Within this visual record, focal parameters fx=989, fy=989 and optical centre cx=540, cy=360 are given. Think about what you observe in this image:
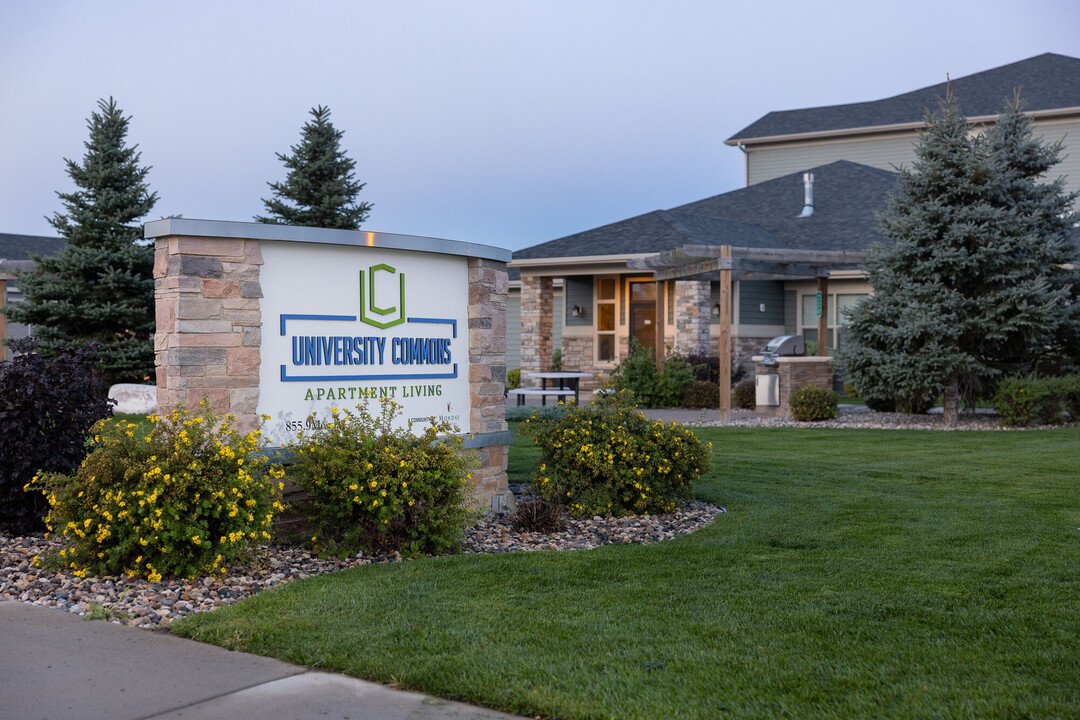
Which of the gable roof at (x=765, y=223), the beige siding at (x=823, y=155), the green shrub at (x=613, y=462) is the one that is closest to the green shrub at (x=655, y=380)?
the gable roof at (x=765, y=223)

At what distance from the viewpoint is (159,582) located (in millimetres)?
5410

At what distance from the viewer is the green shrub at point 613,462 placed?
24.8ft

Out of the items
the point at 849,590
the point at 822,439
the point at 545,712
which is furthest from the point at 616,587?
the point at 822,439

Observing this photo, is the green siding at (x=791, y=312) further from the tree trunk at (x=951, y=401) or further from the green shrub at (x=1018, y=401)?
the green shrub at (x=1018, y=401)

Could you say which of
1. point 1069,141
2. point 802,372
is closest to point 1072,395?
point 802,372

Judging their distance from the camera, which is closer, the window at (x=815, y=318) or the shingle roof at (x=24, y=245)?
the window at (x=815, y=318)

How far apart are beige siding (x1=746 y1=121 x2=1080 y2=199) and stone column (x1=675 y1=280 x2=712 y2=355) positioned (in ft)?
29.4

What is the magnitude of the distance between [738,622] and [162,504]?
3.12 meters

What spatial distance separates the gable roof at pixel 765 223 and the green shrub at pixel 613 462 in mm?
12794

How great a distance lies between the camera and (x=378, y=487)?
6051 mm

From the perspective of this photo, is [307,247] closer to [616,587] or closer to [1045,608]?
[616,587]

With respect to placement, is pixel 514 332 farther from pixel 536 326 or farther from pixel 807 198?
pixel 807 198

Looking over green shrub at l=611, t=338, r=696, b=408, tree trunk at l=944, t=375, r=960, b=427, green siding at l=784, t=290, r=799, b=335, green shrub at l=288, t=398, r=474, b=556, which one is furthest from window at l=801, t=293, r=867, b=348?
green shrub at l=288, t=398, r=474, b=556

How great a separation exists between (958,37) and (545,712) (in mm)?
37403
